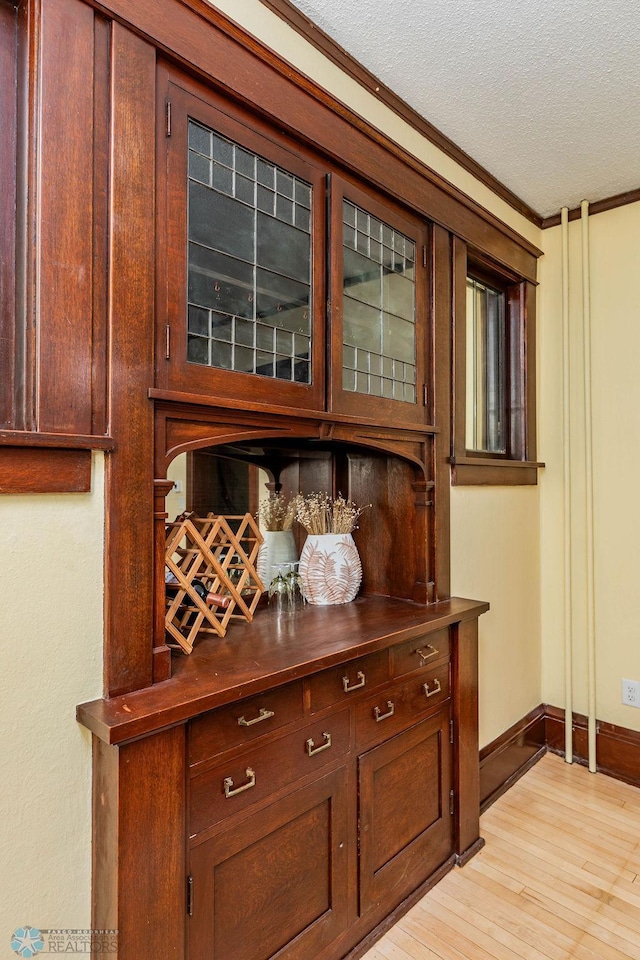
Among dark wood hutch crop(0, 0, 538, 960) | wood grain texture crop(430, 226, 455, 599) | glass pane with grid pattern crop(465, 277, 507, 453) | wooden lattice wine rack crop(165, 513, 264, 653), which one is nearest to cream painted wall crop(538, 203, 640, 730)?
glass pane with grid pattern crop(465, 277, 507, 453)

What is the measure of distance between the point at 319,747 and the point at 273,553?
743mm

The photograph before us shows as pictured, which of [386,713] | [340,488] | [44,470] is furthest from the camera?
[340,488]

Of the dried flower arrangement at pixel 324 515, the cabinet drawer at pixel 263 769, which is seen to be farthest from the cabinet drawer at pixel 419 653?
the dried flower arrangement at pixel 324 515

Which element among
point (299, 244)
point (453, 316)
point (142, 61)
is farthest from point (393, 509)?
point (142, 61)

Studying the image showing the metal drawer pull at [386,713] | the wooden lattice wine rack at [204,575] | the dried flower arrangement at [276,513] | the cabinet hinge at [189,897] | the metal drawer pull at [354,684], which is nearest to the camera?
the cabinet hinge at [189,897]

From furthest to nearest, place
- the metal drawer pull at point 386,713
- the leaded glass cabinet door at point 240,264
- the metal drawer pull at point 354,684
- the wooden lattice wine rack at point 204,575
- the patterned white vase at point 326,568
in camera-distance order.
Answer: the patterned white vase at point 326,568 → the metal drawer pull at point 386,713 → the metal drawer pull at point 354,684 → the wooden lattice wine rack at point 204,575 → the leaded glass cabinet door at point 240,264

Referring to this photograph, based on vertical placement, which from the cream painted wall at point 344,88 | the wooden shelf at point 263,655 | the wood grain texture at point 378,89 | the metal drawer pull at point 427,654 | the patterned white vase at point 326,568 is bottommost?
the metal drawer pull at point 427,654

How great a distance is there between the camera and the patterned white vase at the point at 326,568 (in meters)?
1.98

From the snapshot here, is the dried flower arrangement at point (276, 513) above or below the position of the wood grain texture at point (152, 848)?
above

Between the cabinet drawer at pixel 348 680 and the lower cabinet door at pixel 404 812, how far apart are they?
0.21 metres

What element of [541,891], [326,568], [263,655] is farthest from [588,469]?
[263,655]

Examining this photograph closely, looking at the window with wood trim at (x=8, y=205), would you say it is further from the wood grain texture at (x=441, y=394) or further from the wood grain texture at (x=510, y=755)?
the wood grain texture at (x=510, y=755)

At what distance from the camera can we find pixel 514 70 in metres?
1.80

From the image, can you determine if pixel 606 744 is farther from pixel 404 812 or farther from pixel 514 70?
pixel 514 70
